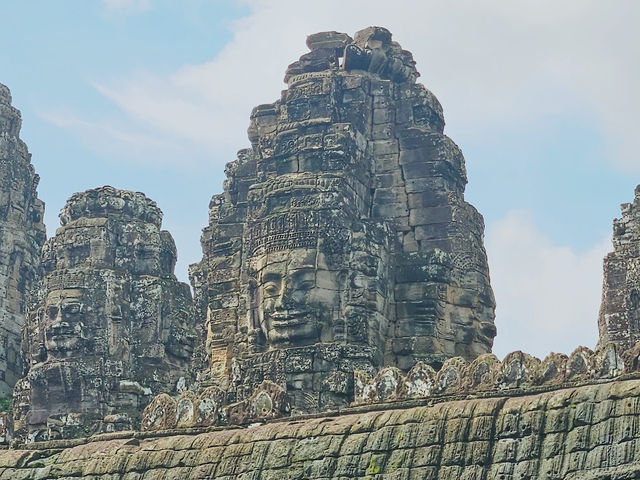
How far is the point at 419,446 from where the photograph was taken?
51.6 m

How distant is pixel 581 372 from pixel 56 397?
22.7 m

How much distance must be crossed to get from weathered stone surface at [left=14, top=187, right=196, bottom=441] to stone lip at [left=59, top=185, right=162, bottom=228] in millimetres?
33

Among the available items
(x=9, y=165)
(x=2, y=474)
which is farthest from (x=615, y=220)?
(x=9, y=165)

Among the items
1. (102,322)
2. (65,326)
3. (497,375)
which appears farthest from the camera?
(102,322)

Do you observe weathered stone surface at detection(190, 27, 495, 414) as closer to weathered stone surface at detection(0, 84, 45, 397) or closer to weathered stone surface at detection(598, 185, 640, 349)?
weathered stone surface at detection(598, 185, 640, 349)

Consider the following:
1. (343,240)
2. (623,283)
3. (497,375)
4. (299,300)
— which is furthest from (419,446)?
(623,283)

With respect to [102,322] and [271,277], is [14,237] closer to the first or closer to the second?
[102,322]

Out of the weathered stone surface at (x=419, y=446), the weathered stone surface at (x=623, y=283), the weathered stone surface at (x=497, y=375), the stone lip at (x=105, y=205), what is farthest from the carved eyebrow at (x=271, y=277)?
the weathered stone surface at (x=623, y=283)

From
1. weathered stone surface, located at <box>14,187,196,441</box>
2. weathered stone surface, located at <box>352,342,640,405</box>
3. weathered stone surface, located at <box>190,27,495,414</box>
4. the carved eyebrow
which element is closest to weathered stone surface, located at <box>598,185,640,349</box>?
weathered stone surface, located at <box>190,27,495,414</box>

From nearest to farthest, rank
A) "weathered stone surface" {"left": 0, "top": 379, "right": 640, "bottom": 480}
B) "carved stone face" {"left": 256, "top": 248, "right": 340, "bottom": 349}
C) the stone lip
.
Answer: "weathered stone surface" {"left": 0, "top": 379, "right": 640, "bottom": 480}, "carved stone face" {"left": 256, "top": 248, "right": 340, "bottom": 349}, the stone lip

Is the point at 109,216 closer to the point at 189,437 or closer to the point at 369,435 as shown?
the point at 189,437

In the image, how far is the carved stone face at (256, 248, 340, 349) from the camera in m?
62.4

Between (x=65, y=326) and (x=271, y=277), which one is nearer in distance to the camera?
(x=271, y=277)

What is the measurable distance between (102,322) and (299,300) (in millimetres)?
9230
